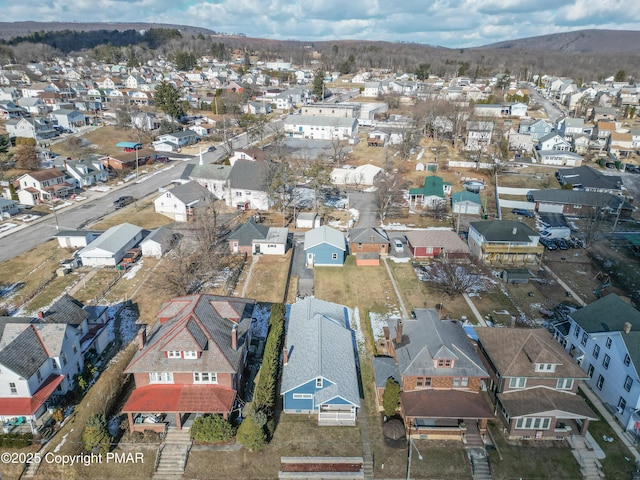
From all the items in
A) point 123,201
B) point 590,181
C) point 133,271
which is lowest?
point 133,271

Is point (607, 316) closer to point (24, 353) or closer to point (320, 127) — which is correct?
point (24, 353)

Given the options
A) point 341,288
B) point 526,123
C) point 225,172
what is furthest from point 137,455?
point 526,123

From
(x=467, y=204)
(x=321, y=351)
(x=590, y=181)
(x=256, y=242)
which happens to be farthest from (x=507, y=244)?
(x=590, y=181)

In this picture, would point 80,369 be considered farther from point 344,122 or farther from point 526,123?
point 526,123

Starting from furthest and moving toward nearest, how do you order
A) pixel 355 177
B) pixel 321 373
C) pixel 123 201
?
pixel 355 177
pixel 123 201
pixel 321 373

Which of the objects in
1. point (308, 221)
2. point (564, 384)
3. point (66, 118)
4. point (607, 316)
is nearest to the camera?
point (564, 384)

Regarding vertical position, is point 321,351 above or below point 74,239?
above

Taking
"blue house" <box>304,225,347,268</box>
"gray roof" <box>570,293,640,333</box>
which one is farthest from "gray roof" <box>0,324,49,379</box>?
"gray roof" <box>570,293,640,333</box>
